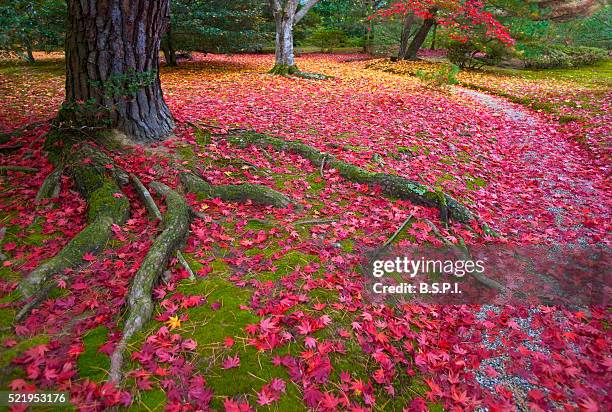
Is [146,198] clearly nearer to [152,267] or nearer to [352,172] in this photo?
[152,267]

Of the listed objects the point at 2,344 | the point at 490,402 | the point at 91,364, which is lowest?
the point at 490,402

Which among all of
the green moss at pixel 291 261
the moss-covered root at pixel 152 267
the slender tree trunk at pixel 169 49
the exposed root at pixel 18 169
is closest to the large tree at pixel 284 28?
the slender tree trunk at pixel 169 49

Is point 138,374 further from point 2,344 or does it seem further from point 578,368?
point 578,368

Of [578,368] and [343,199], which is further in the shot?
[343,199]

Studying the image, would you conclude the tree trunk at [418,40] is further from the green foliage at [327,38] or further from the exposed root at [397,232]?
the exposed root at [397,232]

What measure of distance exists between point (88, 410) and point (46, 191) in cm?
283

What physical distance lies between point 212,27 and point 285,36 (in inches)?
122

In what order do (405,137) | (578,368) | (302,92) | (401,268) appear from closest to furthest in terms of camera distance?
(578,368), (401,268), (405,137), (302,92)

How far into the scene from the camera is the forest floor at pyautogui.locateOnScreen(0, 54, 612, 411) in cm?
240

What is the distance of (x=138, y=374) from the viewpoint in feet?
7.61

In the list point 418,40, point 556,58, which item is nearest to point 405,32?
point 418,40

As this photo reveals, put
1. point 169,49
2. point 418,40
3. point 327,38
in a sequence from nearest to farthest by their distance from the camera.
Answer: point 169,49
point 418,40
point 327,38

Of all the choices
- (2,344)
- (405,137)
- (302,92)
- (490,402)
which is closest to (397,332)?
(490,402)

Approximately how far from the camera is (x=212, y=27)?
14.2 m
